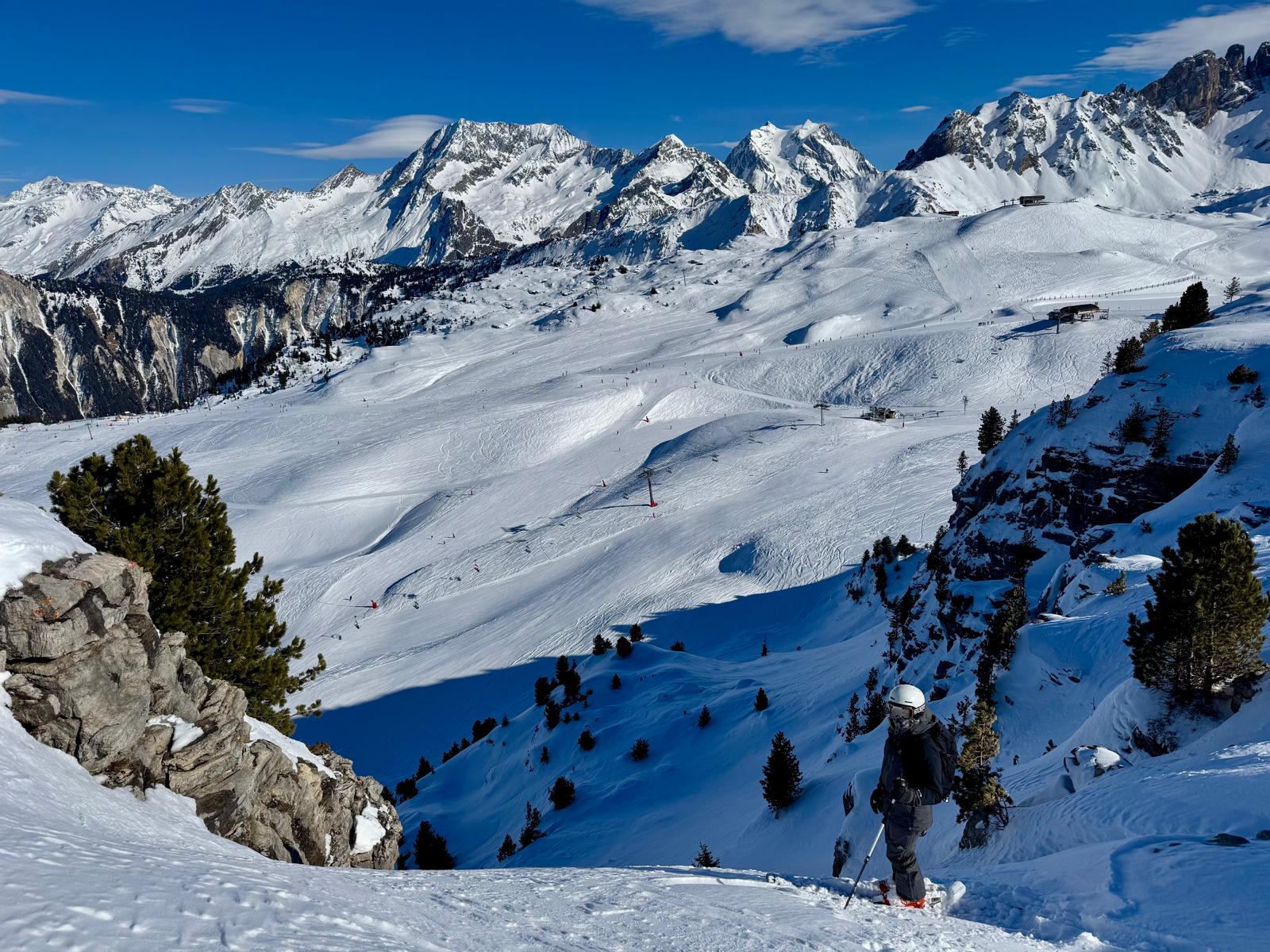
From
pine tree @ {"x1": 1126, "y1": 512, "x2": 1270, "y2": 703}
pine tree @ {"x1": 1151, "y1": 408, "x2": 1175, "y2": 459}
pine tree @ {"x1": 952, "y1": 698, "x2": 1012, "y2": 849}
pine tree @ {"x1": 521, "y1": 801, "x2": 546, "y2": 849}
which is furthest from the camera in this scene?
pine tree @ {"x1": 1151, "y1": 408, "x2": 1175, "y2": 459}

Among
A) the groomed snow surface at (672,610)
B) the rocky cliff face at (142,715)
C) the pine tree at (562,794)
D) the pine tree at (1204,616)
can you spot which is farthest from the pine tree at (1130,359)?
the rocky cliff face at (142,715)

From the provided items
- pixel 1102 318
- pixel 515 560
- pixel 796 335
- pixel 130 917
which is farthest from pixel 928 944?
pixel 796 335

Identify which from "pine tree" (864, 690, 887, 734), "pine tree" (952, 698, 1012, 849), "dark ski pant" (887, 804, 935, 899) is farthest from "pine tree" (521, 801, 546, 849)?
"dark ski pant" (887, 804, 935, 899)

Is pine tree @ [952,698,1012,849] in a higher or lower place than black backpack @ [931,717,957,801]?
lower

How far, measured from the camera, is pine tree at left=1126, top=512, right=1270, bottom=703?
33.3 feet

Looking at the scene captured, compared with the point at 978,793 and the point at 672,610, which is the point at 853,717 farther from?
the point at 672,610

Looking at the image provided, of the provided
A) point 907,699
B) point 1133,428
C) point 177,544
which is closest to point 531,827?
point 177,544

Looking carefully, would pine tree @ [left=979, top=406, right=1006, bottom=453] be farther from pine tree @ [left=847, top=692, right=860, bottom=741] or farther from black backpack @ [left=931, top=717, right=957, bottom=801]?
black backpack @ [left=931, top=717, right=957, bottom=801]

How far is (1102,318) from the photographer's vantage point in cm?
8581

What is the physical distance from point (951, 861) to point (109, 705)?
1309 cm

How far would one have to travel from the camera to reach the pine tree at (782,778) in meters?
17.3

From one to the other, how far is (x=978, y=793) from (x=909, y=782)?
12.5 ft

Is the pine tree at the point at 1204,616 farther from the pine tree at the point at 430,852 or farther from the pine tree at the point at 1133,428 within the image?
the pine tree at the point at 430,852

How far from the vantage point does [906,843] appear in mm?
7266
